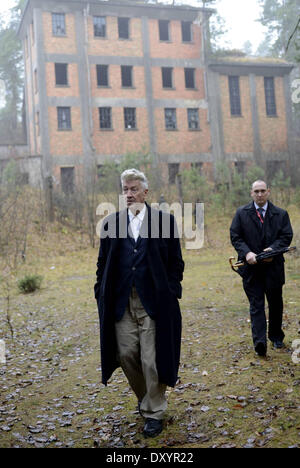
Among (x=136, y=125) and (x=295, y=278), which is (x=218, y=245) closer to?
(x=295, y=278)

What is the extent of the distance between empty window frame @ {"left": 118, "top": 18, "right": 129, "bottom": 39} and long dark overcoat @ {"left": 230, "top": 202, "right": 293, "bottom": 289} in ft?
108

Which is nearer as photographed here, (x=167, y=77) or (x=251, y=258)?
(x=251, y=258)

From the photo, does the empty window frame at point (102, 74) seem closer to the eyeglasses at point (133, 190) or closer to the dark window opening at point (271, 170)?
the dark window opening at point (271, 170)

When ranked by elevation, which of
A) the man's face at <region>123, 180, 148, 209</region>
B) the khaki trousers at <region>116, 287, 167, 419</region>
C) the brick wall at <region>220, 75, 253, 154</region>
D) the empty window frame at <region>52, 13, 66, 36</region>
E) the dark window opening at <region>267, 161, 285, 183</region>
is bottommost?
the khaki trousers at <region>116, 287, 167, 419</region>

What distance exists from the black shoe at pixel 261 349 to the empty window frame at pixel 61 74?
31425 mm

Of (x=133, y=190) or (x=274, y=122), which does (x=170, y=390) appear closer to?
(x=133, y=190)

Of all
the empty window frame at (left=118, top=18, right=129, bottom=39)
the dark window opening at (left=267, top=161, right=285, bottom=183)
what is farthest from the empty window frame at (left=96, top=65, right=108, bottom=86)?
the dark window opening at (left=267, top=161, right=285, bottom=183)

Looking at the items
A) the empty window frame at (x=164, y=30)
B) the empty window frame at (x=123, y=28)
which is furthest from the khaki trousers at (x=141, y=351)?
the empty window frame at (x=164, y=30)

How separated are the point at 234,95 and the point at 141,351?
36916 millimetres

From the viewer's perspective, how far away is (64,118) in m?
35.8

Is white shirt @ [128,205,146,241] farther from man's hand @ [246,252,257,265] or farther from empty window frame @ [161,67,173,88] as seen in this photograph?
empty window frame @ [161,67,173,88]

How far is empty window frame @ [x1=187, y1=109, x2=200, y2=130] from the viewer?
3916 centimetres

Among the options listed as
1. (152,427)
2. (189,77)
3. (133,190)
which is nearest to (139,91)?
(189,77)

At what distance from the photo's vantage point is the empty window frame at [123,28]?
3750 centimetres
